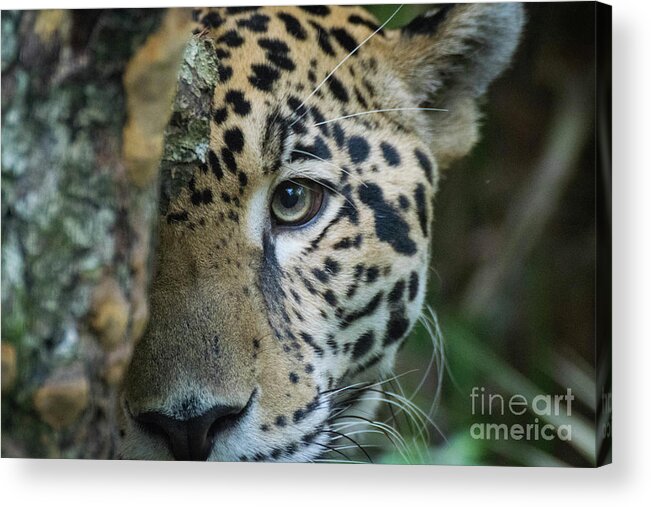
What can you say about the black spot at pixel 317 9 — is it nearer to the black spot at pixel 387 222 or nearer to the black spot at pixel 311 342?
the black spot at pixel 387 222

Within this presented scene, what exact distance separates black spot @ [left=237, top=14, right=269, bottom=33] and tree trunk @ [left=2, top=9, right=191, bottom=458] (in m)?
0.25

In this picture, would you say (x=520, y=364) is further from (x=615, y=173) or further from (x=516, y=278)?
(x=615, y=173)

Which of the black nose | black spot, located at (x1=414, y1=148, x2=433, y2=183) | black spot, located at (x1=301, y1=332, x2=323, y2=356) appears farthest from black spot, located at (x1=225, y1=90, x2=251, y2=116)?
the black nose

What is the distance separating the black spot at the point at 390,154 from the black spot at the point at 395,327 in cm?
47

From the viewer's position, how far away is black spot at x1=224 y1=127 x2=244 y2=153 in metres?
3.25

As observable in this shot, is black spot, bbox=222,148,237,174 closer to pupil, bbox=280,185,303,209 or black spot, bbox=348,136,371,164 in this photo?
pupil, bbox=280,185,303,209

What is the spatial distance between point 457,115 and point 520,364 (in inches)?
32.3

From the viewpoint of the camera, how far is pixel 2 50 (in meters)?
3.46

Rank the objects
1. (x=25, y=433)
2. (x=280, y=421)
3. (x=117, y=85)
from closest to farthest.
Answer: (x=117, y=85)
(x=280, y=421)
(x=25, y=433)

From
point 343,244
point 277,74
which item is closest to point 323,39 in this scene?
point 277,74

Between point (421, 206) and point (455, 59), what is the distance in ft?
1.59

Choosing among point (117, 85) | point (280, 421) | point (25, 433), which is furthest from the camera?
point (25, 433)

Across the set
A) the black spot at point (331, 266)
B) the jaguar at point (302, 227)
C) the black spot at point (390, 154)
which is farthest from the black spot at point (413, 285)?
the black spot at point (390, 154)

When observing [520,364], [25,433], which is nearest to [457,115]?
[520,364]
